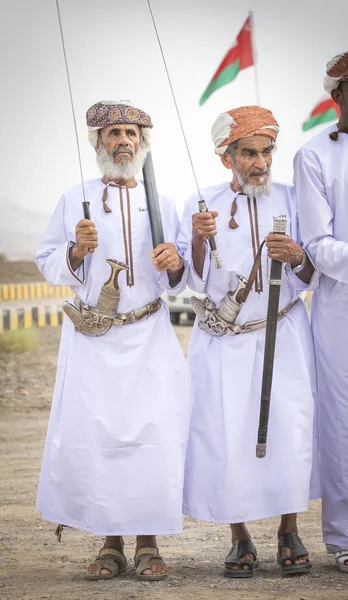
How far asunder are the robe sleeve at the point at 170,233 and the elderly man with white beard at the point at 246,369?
62 mm

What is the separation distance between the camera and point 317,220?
528cm

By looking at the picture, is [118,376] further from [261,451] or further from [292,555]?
[292,555]

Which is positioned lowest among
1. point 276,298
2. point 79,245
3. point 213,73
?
point 276,298

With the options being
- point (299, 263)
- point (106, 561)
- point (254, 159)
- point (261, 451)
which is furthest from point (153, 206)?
point (106, 561)

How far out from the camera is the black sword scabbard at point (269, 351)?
5.18 metres

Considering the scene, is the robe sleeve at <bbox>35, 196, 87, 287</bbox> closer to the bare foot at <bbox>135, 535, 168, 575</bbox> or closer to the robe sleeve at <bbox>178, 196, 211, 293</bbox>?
the robe sleeve at <bbox>178, 196, 211, 293</bbox>

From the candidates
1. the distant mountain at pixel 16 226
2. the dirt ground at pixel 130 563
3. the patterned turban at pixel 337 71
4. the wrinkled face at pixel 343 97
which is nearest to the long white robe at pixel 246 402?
the dirt ground at pixel 130 563

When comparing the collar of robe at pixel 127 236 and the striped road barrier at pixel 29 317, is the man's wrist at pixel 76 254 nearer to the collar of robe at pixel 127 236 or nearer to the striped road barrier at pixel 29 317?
the collar of robe at pixel 127 236

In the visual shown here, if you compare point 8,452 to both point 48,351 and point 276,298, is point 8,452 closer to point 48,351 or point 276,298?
point 48,351

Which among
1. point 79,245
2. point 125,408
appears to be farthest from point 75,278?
point 125,408

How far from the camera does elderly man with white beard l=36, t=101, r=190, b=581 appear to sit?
5258 millimetres

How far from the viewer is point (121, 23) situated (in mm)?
11820

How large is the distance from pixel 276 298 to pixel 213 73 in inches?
307

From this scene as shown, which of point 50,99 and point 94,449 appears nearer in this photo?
point 94,449
